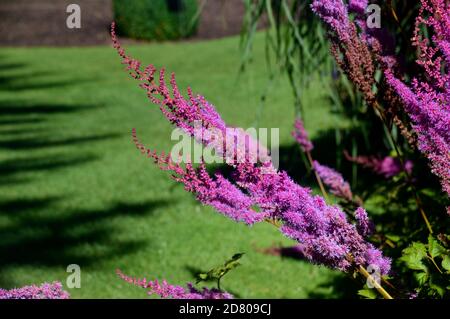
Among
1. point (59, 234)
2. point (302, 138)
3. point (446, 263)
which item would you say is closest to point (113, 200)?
point (59, 234)

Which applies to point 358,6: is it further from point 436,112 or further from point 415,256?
point 415,256

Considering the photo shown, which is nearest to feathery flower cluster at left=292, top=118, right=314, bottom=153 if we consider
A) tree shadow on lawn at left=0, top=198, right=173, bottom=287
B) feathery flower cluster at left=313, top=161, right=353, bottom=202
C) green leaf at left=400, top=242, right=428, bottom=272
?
feathery flower cluster at left=313, top=161, right=353, bottom=202

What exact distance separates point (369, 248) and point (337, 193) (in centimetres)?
112

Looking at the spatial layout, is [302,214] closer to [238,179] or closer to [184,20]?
[238,179]

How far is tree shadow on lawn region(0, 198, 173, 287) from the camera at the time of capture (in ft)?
16.6

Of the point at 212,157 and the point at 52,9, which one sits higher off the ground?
the point at 212,157

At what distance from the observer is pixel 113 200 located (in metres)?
6.41

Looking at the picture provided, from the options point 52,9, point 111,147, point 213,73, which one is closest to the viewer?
point 111,147

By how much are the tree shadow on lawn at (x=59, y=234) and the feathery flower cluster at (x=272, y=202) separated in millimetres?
3119

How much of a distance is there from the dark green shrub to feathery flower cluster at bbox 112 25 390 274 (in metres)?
16.7

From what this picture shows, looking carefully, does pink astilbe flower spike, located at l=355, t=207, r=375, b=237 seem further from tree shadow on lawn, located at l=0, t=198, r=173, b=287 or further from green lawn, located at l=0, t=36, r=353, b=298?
tree shadow on lawn, located at l=0, t=198, r=173, b=287

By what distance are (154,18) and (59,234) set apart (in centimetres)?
1373

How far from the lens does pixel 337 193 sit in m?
2.98

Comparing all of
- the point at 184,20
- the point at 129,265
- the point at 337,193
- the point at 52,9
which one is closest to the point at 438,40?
the point at 337,193
